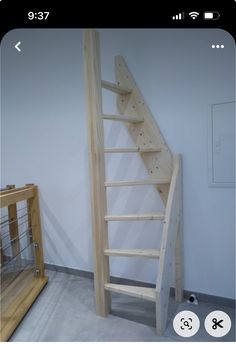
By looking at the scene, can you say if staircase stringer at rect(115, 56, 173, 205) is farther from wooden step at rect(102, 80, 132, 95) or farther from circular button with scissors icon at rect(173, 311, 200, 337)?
circular button with scissors icon at rect(173, 311, 200, 337)

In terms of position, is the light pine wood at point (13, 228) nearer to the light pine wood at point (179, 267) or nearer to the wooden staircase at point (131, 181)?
the wooden staircase at point (131, 181)

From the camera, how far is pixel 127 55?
5.93 feet

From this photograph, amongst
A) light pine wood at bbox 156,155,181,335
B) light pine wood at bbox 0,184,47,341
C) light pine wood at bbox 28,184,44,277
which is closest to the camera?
light pine wood at bbox 156,155,181,335

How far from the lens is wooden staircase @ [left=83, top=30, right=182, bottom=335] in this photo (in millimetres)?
1367

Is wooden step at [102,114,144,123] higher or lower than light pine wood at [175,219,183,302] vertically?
higher

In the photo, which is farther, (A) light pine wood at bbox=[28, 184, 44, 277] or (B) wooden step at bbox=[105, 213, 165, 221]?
(A) light pine wood at bbox=[28, 184, 44, 277]

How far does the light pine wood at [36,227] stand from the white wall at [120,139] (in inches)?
8.0

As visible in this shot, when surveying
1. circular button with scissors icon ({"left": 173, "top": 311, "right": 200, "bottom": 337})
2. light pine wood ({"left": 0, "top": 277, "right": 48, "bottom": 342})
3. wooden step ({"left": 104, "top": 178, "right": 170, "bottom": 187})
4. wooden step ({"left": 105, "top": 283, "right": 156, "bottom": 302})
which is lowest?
light pine wood ({"left": 0, "top": 277, "right": 48, "bottom": 342})

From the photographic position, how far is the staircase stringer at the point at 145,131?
1.73 meters

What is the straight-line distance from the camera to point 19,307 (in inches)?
64.9

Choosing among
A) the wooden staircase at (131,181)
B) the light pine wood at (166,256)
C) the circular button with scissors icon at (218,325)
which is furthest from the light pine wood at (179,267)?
the circular button with scissors icon at (218,325)
